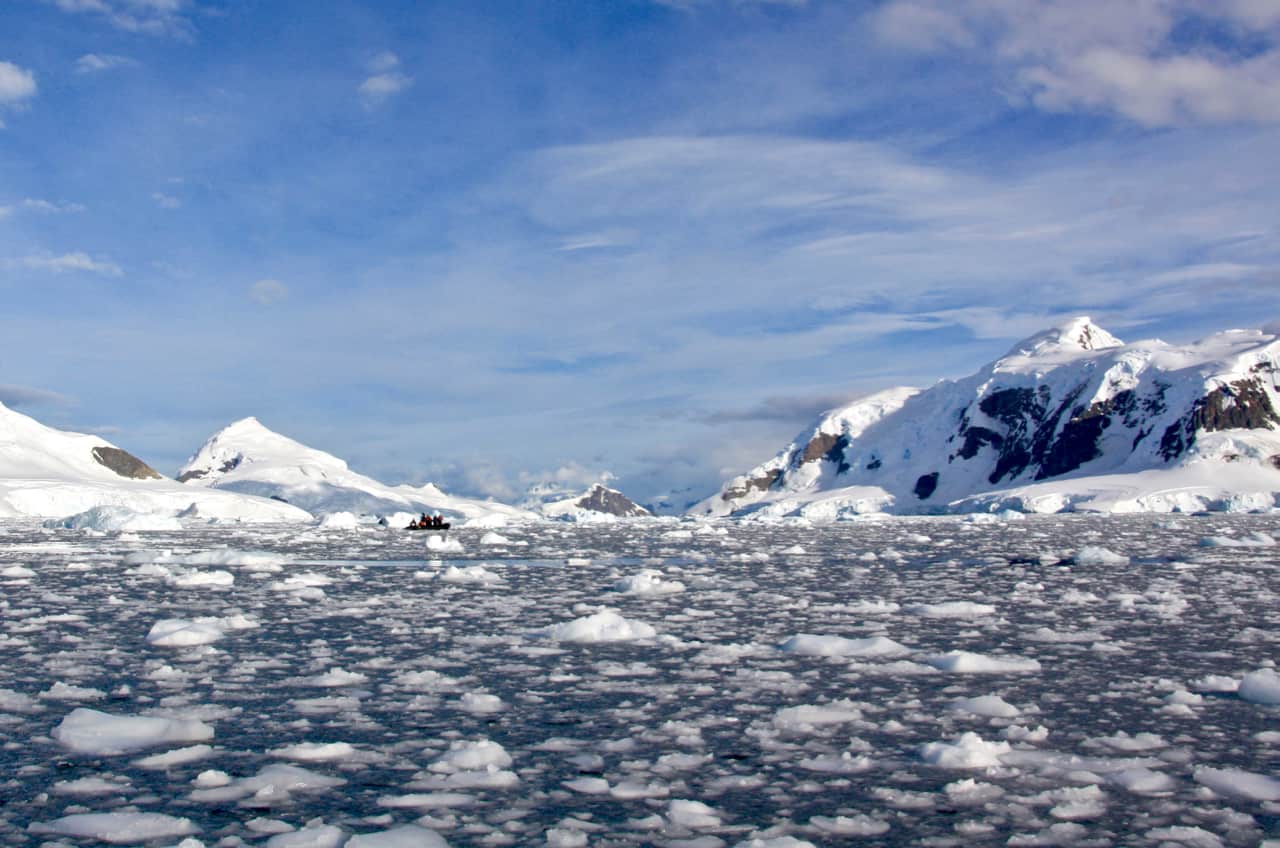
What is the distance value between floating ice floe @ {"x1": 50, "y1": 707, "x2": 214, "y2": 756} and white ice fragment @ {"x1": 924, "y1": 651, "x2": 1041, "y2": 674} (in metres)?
8.63

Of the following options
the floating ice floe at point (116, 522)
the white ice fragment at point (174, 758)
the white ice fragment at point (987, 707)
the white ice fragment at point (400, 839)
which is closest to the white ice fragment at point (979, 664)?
the white ice fragment at point (987, 707)

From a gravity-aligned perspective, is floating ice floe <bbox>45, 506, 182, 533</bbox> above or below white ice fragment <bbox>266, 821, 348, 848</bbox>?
above

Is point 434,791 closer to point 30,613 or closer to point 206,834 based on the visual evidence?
point 206,834

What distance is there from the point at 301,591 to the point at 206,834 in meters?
17.3

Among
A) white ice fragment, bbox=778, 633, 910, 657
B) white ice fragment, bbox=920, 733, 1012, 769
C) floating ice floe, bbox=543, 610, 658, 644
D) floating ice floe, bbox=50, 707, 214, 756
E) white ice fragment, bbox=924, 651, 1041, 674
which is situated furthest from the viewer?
floating ice floe, bbox=543, 610, 658, 644

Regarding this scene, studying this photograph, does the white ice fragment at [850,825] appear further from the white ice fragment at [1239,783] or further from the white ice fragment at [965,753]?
the white ice fragment at [1239,783]

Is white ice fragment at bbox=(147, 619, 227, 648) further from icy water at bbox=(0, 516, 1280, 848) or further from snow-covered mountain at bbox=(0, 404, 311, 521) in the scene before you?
snow-covered mountain at bbox=(0, 404, 311, 521)

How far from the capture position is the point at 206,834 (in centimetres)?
680

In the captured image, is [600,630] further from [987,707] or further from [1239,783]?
[1239,783]

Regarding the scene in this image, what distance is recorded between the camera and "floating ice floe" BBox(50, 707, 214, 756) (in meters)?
9.05

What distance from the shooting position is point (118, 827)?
22.5 feet

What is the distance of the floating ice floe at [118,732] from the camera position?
9.05 meters

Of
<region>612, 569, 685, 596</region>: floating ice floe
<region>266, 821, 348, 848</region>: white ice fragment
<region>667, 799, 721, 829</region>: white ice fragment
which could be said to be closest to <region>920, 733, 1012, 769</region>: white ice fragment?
<region>667, 799, 721, 829</region>: white ice fragment

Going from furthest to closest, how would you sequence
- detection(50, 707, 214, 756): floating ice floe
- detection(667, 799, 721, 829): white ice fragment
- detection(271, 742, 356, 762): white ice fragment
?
detection(50, 707, 214, 756): floating ice floe
detection(271, 742, 356, 762): white ice fragment
detection(667, 799, 721, 829): white ice fragment
